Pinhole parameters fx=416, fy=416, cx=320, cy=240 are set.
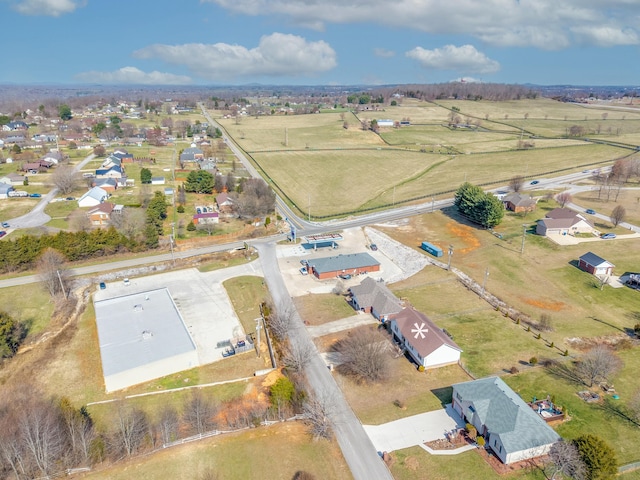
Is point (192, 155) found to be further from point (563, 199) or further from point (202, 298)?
point (563, 199)

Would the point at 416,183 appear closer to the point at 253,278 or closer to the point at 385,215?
the point at 385,215

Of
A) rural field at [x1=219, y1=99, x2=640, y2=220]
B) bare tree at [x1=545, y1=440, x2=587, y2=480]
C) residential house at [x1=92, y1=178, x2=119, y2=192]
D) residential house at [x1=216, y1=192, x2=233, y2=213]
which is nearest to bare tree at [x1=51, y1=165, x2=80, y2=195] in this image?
residential house at [x1=92, y1=178, x2=119, y2=192]

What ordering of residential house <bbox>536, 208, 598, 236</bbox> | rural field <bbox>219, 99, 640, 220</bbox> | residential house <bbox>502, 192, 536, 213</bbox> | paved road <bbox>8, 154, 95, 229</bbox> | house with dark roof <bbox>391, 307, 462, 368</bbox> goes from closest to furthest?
house with dark roof <bbox>391, 307, 462, 368</bbox> < residential house <bbox>536, 208, 598, 236</bbox> < paved road <bbox>8, 154, 95, 229</bbox> < residential house <bbox>502, 192, 536, 213</bbox> < rural field <bbox>219, 99, 640, 220</bbox>

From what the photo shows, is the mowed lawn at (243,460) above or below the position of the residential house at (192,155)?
below

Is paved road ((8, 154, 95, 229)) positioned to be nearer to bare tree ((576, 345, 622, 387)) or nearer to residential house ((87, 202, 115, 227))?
residential house ((87, 202, 115, 227))

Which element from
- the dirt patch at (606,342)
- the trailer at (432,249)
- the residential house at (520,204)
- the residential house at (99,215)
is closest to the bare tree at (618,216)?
the residential house at (520,204)

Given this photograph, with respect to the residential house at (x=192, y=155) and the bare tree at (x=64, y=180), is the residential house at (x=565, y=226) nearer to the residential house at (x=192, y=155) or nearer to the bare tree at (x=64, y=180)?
the residential house at (x=192, y=155)

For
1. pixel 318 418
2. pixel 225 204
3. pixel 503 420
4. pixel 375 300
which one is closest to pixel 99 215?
pixel 225 204
